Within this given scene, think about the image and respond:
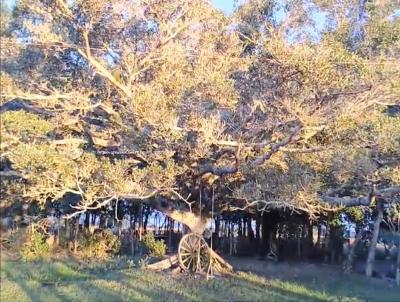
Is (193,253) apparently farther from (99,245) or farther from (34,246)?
(99,245)

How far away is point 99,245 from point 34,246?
319 centimetres

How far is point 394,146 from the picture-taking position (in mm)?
8672

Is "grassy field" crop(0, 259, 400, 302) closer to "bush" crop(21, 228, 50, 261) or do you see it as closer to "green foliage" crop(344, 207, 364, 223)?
"bush" crop(21, 228, 50, 261)

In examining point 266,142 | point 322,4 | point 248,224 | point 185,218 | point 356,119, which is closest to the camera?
point 356,119

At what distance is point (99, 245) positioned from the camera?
16.1 metres

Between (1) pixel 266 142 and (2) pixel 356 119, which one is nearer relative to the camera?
(2) pixel 356 119

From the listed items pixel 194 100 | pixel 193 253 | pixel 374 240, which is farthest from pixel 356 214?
pixel 194 100

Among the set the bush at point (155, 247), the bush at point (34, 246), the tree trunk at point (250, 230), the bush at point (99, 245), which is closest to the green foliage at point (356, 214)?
the tree trunk at point (250, 230)

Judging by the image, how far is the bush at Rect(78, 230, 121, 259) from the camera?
1570 cm

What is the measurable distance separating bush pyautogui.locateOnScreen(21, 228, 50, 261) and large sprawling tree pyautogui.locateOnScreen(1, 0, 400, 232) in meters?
2.98

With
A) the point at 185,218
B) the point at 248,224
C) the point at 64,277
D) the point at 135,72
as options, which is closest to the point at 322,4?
the point at 135,72

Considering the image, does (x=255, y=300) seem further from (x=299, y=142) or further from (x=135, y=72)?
(x=135, y=72)

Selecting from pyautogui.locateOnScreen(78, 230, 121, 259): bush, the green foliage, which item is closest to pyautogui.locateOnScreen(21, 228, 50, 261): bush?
pyautogui.locateOnScreen(78, 230, 121, 259): bush

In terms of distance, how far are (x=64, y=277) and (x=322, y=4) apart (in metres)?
7.27
